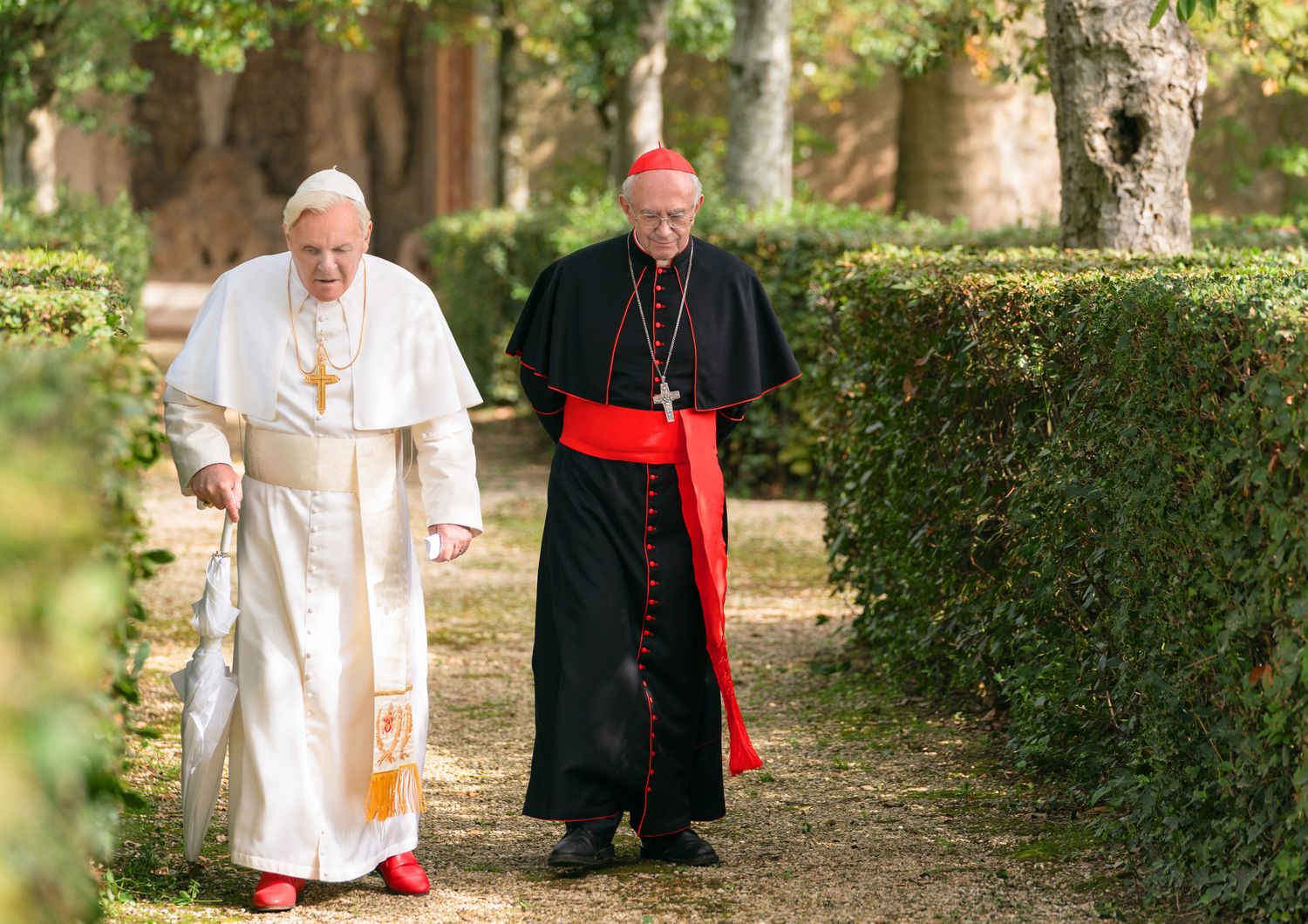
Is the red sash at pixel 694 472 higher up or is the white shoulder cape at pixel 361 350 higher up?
the white shoulder cape at pixel 361 350

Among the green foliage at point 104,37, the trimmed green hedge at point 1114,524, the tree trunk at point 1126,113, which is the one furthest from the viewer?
the green foliage at point 104,37

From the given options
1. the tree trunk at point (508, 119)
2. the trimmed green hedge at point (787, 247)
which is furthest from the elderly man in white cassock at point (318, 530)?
the tree trunk at point (508, 119)

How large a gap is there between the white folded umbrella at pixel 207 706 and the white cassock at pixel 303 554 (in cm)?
5

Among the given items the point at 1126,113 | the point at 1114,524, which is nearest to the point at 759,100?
the point at 1126,113

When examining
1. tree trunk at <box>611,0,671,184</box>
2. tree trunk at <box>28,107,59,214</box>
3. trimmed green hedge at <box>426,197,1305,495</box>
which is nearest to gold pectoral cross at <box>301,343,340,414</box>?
trimmed green hedge at <box>426,197,1305,495</box>

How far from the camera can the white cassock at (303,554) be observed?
434 cm

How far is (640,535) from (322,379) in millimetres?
974

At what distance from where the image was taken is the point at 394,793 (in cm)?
440

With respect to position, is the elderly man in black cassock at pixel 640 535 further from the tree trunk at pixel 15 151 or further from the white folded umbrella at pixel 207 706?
the tree trunk at pixel 15 151

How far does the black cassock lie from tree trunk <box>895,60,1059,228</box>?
12212mm

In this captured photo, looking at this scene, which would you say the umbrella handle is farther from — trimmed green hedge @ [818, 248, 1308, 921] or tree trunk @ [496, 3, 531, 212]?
tree trunk @ [496, 3, 531, 212]

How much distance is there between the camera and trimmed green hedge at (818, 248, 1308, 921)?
146 inches

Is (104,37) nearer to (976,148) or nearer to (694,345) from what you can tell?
(976,148)

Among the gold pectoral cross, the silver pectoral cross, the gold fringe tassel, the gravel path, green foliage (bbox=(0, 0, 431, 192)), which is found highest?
green foliage (bbox=(0, 0, 431, 192))
